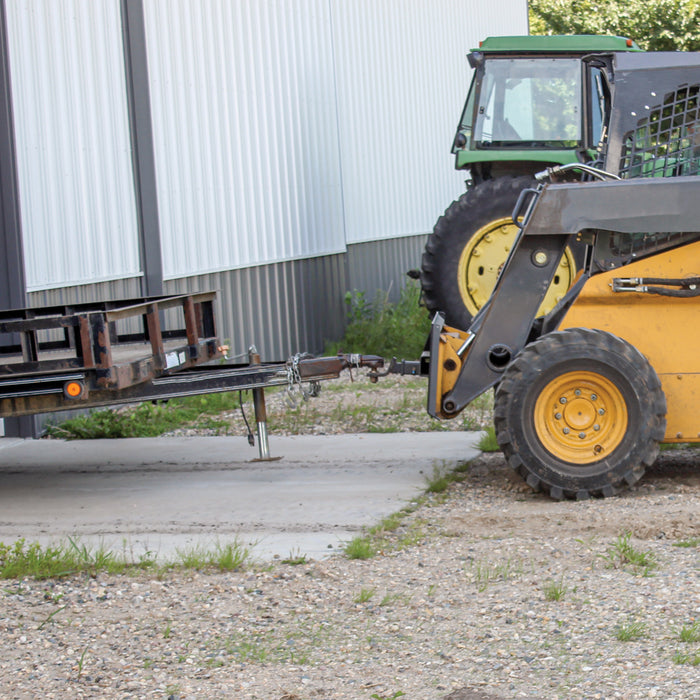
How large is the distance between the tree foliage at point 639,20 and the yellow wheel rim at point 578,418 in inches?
1042

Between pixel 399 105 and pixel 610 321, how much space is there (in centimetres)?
1064

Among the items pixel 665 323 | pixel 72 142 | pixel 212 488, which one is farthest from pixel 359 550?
pixel 72 142

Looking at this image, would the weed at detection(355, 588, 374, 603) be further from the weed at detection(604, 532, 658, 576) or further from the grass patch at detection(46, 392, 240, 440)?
the grass patch at detection(46, 392, 240, 440)

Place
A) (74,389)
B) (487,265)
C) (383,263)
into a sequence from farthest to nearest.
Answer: (383,263), (487,265), (74,389)

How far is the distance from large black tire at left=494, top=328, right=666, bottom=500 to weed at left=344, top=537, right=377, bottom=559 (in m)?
1.25

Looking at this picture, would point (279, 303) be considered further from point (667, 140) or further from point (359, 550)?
point (359, 550)

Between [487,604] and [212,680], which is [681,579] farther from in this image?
[212,680]

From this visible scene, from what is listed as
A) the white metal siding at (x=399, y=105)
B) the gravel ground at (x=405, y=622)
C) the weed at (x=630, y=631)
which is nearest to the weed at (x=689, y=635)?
the gravel ground at (x=405, y=622)

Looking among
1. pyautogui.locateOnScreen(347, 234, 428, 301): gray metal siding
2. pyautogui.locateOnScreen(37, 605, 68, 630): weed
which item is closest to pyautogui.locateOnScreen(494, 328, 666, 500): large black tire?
pyautogui.locateOnScreen(37, 605, 68, 630): weed

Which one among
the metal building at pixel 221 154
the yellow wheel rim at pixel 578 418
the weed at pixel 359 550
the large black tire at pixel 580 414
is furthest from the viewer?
the metal building at pixel 221 154

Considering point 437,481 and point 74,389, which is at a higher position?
point 74,389

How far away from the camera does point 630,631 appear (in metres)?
4.41

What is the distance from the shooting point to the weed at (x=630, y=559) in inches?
206

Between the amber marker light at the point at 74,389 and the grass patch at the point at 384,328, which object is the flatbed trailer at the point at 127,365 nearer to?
the amber marker light at the point at 74,389
